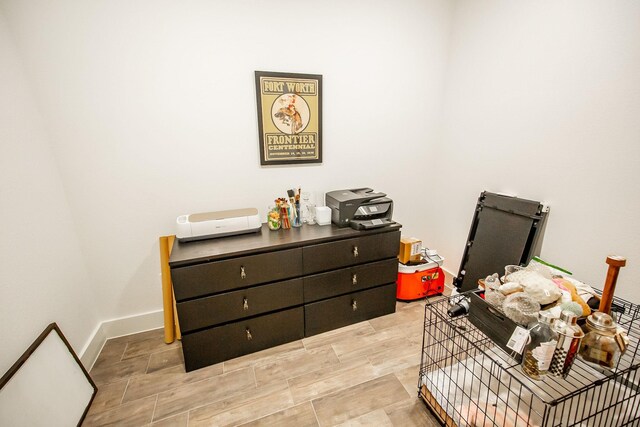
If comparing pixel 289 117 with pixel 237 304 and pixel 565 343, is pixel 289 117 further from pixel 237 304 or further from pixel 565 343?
pixel 565 343

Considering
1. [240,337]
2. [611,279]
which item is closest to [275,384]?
[240,337]

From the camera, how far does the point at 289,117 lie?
2074 mm

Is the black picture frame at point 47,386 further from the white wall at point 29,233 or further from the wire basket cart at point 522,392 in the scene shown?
the wire basket cart at point 522,392

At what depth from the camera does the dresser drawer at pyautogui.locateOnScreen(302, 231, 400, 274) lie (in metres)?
1.84

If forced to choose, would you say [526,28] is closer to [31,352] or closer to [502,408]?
[502,408]

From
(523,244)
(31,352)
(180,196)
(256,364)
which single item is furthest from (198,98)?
(523,244)

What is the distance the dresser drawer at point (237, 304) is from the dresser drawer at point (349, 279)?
0.10 m

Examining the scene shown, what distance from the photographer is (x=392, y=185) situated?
2.55 m

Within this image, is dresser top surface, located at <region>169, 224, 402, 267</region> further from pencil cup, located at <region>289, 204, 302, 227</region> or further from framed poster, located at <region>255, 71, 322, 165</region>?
framed poster, located at <region>255, 71, 322, 165</region>

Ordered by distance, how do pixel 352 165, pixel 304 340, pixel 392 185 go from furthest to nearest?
pixel 392 185
pixel 352 165
pixel 304 340

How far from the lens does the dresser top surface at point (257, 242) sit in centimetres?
160

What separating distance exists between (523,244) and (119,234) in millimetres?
2743

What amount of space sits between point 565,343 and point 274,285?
1421 mm

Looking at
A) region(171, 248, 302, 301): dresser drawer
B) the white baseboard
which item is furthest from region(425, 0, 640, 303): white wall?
the white baseboard
